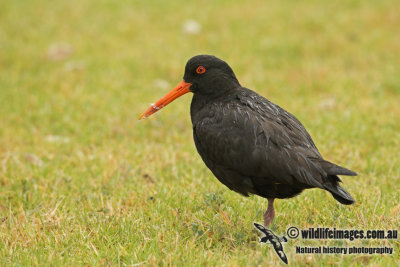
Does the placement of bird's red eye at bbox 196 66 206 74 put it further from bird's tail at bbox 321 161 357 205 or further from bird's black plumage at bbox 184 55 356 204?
bird's tail at bbox 321 161 357 205

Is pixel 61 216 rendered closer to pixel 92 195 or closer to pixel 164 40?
pixel 92 195

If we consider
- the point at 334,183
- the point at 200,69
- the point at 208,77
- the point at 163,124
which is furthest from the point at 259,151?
the point at 163,124

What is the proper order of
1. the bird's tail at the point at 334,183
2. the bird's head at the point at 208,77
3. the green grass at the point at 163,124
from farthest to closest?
the bird's head at the point at 208,77, the green grass at the point at 163,124, the bird's tail at the point at 334,183

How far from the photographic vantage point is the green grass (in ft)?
15.2

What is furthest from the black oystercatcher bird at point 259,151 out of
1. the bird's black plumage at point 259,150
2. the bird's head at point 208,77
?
the bird's head at point 208,77

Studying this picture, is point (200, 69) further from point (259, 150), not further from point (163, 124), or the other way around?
point (163, 124)

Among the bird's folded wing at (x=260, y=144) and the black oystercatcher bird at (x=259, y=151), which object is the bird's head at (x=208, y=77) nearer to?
the black oystercatcher bird at (x=259, y=151)

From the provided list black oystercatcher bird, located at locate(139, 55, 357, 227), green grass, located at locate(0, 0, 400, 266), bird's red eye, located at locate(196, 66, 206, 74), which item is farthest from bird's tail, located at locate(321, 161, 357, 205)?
bird's red eye, located at locate(196, 66, 206, 74)

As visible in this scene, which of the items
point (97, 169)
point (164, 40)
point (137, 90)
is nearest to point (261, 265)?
point (97, 169)

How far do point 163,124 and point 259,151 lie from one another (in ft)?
14.5

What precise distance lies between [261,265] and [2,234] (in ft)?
7.82

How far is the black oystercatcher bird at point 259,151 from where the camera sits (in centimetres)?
433

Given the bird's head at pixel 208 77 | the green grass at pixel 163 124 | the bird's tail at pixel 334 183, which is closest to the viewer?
the bird's tail at pixel 334 183

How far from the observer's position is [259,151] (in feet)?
14.5
